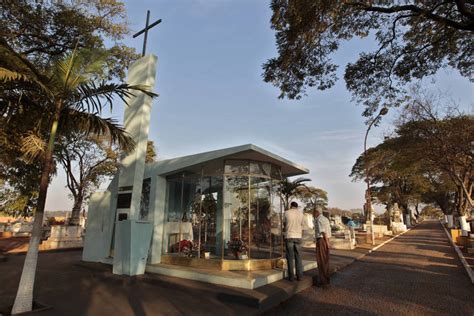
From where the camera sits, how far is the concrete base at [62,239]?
15305mm

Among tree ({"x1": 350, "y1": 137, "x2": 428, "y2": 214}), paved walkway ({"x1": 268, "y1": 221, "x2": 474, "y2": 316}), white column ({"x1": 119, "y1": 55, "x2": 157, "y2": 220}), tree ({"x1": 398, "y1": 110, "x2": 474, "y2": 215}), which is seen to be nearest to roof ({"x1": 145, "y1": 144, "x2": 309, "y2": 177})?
white column ({"x1": 119, "y1": 55, "x2": 157, "y2": 220})

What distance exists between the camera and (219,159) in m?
8.44

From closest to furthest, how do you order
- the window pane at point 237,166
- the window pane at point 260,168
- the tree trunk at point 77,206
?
1. the window pane at point 237,166
2. the window pane at point 260,168
3. the tree trunk at point 77,206

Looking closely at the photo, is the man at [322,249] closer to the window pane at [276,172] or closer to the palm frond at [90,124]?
the window pane at [276,172]

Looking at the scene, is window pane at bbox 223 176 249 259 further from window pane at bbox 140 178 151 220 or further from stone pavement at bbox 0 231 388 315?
window pane at bbox 140 178 151 220

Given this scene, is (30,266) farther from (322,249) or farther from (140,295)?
(322,249)

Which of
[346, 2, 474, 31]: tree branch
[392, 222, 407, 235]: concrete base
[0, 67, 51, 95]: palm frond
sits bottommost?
[392, 222, 407, 235]: concrete base

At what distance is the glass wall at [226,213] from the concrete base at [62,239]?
9.49 metres

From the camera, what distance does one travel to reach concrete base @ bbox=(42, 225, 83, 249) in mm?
15305

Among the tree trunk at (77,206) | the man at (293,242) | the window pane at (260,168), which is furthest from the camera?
the tree trunk at (77,206)

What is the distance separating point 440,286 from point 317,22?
23.2ft

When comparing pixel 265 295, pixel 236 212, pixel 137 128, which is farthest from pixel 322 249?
pixel 137 128

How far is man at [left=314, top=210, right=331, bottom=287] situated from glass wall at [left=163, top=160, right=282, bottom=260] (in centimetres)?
170

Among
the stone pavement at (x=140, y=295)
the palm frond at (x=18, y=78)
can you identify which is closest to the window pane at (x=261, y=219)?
the stone pavement at (x=140, y=295)
